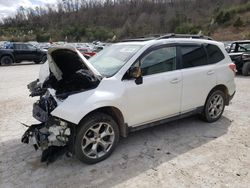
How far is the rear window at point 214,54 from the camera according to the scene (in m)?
4.70

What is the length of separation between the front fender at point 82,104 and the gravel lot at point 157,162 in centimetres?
82

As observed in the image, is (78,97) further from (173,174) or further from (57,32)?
(57,32)

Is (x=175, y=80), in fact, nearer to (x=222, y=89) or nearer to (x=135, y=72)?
(x=135, y=72)

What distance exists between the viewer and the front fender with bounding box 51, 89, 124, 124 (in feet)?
10.1

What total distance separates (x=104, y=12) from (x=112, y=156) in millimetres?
100134

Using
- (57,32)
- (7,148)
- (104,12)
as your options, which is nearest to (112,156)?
(7,148)

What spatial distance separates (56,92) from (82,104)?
0.62m

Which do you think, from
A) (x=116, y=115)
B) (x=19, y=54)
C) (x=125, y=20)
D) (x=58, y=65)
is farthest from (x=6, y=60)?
(x=125, y=20)

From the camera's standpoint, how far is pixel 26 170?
131 inches

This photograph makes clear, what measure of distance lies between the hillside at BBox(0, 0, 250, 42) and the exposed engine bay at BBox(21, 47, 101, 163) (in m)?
40.9

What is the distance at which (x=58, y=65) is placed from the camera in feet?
12.7

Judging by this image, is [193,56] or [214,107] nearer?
[193,56]

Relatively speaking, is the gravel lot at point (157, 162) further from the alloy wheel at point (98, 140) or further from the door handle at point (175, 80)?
the door handle at point (175, 80)

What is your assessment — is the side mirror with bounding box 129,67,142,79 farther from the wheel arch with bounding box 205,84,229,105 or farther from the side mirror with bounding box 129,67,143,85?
the wheel arch with bounding box 205,84,229,105
